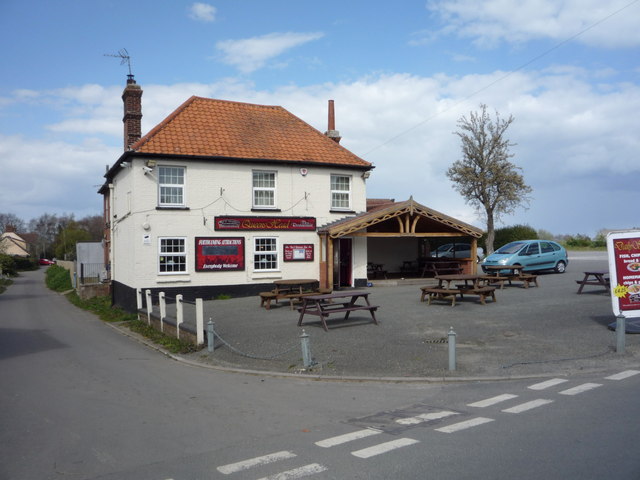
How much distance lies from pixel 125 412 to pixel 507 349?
717 cm

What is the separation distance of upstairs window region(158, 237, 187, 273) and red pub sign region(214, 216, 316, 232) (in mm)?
1593

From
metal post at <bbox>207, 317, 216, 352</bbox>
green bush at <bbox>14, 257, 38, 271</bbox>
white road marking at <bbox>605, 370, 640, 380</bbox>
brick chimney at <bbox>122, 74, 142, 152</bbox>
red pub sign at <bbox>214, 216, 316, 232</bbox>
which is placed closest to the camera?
white road marking at <bbox>605, 370, 640, 380</bbox>

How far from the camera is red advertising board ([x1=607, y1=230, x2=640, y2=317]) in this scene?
40.2 ft

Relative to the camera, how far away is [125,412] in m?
7.94

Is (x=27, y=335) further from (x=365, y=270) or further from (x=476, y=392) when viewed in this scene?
(x=476, y=392)

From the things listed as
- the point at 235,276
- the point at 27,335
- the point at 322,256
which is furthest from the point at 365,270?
the point at 27,335

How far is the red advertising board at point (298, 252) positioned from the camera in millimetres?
23641

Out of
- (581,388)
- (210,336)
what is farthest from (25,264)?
(581,388)

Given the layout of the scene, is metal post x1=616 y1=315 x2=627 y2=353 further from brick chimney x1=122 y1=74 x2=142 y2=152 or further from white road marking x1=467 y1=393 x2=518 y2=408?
brick chimney x1=122 y1=74 x2=142 y2=152

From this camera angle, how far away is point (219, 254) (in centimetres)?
2244

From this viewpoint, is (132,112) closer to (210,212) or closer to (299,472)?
(210,212)

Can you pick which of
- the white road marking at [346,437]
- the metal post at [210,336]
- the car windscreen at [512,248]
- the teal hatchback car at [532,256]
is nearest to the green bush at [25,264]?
the car windscreen at [512,248]

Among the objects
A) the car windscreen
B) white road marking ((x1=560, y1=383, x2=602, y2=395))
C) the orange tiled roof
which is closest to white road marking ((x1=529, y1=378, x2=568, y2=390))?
white road marking ((x1=560, y1=383, x2=602, y2=395))

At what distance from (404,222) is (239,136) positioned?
8.42 meters
